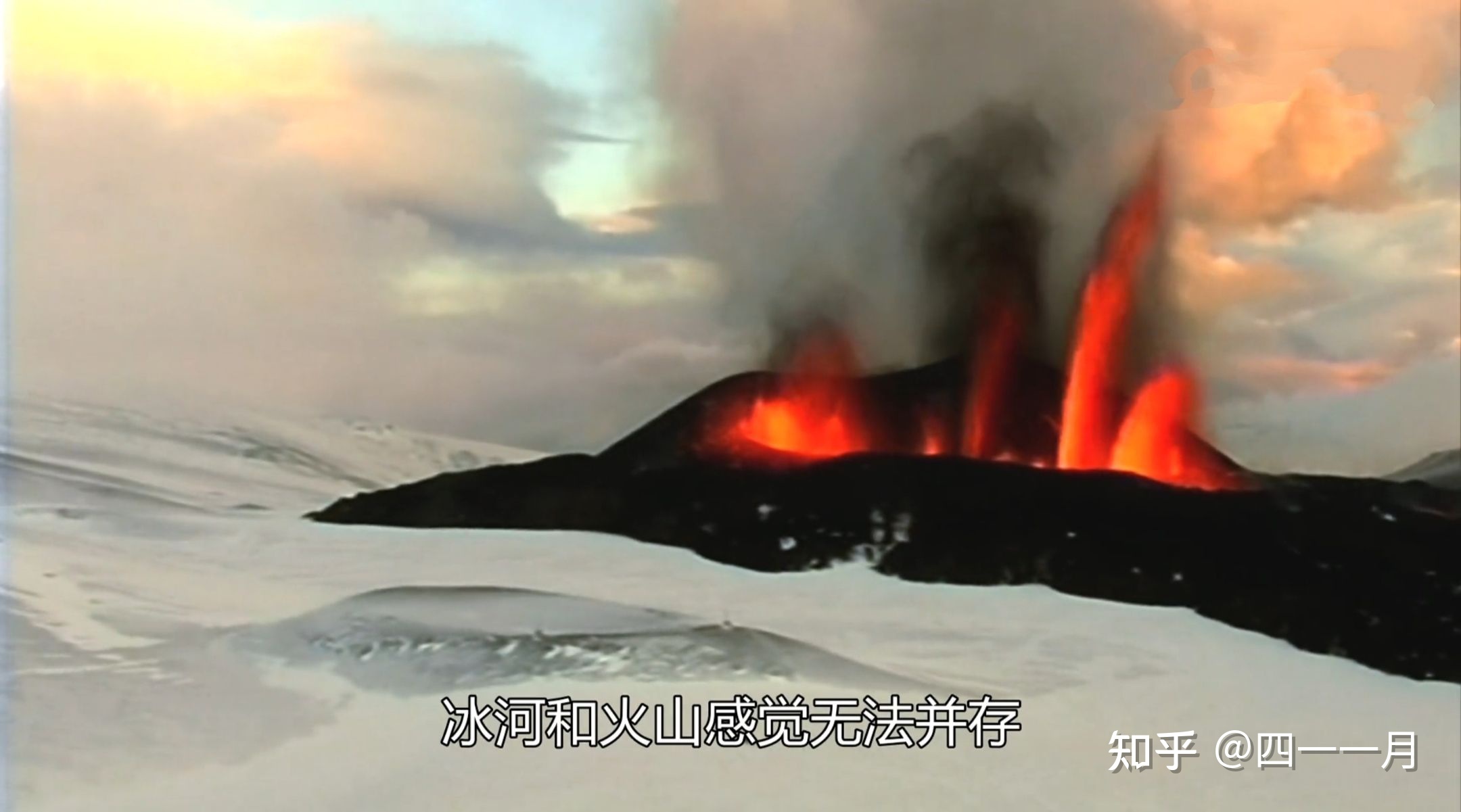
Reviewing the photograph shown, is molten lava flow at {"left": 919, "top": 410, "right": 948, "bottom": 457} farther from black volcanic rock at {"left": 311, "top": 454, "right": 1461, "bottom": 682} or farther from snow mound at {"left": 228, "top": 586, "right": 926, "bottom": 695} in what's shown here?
snow mound at {"left": 228, "top": 586, "right": 926, "bottom": 695}

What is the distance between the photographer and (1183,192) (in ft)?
4.75

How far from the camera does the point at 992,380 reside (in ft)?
4.71

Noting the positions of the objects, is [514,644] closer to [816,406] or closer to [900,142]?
[816,406]

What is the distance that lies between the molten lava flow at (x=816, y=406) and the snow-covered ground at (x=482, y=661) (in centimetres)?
18

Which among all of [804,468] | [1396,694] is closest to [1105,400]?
[804,468]

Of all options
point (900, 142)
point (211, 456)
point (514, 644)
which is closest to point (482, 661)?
point (514, 644)

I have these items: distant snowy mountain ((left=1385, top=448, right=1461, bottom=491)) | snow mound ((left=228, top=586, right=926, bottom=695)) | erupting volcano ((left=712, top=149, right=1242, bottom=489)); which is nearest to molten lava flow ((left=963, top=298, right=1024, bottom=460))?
erupting volcano ((left=712, top=149, right=1242, bottom=489))

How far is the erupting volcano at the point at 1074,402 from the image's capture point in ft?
4.69

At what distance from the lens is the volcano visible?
55.6 inches

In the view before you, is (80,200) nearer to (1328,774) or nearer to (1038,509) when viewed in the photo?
(1038,509)

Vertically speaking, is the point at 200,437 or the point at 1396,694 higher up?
the point at 200,437

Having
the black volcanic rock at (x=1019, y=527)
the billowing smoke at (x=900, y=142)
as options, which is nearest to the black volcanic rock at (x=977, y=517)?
the black volcanic rock at (x=1019, y=527)

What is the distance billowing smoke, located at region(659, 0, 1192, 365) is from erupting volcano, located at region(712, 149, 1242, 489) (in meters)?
0.03

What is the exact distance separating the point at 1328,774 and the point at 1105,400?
569 mm
